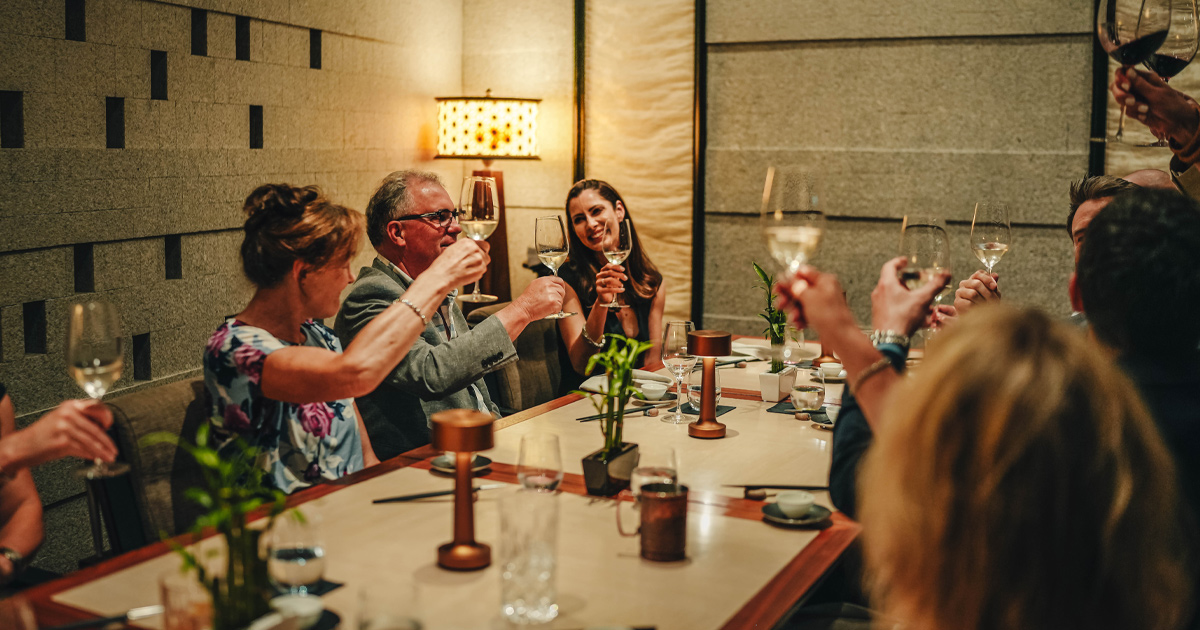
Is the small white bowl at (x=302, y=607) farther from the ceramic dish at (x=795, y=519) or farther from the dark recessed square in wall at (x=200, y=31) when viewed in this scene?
the dark recessed square in wall at (x=200, y=31)

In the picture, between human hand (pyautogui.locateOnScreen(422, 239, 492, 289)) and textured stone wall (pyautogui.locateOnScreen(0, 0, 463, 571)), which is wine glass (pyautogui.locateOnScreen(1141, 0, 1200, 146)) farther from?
textured stone wall (pyautogui.locateOnScreen(0, 0, 463, 571))

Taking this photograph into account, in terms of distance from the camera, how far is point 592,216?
145 inches

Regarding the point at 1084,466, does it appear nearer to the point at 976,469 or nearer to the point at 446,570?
the point at 976,469

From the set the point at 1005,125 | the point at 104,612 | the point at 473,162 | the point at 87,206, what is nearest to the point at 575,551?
the point at 104,612

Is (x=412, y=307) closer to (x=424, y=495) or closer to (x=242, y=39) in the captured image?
(x=424, y=495)

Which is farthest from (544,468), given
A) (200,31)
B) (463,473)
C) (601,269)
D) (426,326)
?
(200,31)

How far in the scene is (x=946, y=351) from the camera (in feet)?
2.60

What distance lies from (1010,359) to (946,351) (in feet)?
0.16

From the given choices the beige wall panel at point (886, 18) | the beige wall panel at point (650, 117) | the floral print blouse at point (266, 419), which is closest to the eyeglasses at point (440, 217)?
the floral print blouse at point (266, 419)

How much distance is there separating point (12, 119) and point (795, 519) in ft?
8.32

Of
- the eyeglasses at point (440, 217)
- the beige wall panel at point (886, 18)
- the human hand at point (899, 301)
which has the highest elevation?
the beige wall panel at point (886, 18)

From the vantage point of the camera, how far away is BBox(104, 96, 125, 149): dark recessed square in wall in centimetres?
323

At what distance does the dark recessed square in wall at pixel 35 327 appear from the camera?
→ 9.86 feet

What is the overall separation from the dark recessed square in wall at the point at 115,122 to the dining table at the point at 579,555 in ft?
5.97
